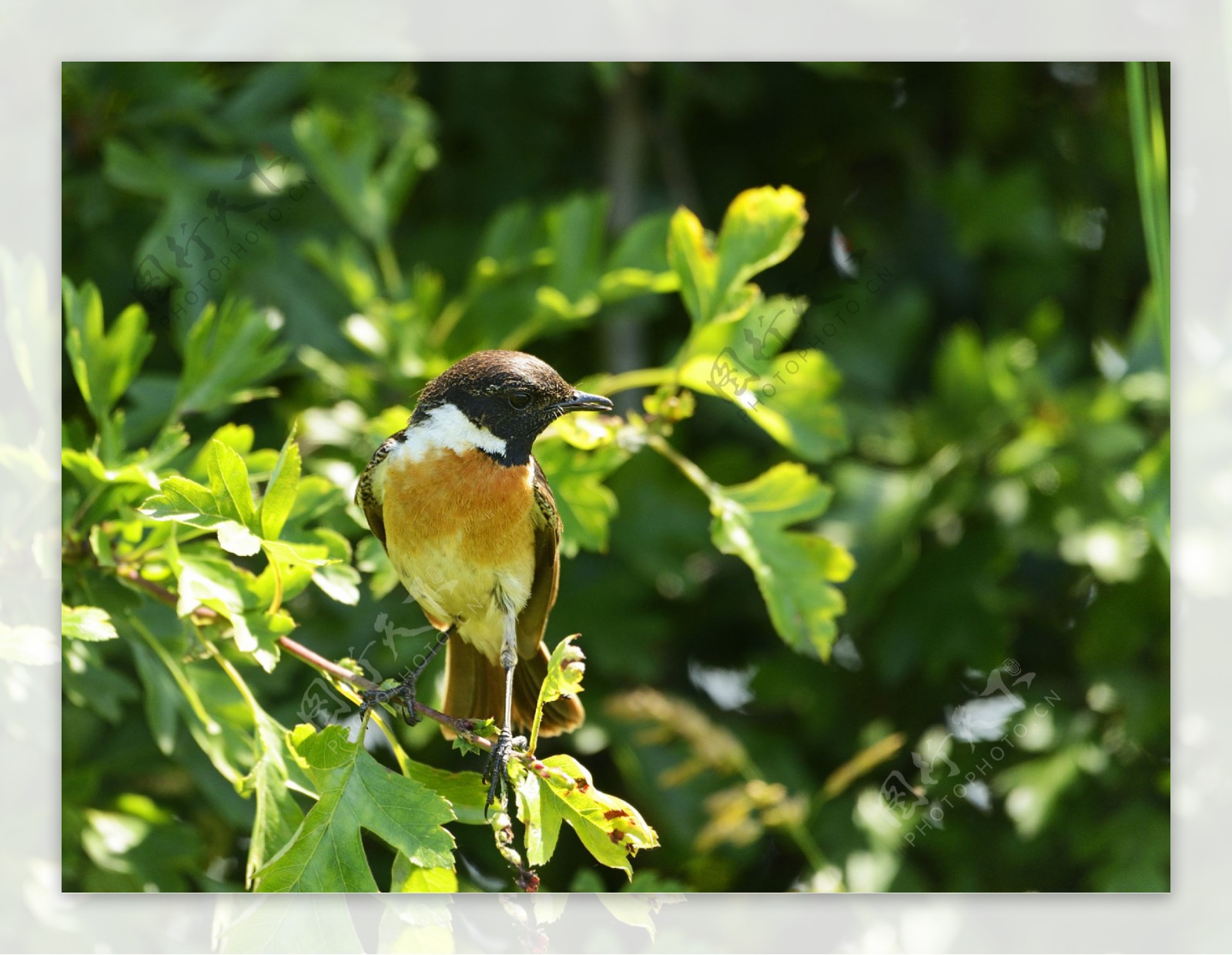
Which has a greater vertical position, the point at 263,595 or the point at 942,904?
the point at 263,595

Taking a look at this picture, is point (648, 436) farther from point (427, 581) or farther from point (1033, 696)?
point (1033, 696)

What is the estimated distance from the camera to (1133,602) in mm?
2090

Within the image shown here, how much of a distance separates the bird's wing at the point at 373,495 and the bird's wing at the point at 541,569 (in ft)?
0.52

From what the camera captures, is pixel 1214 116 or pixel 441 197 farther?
Result: pixel 441 197

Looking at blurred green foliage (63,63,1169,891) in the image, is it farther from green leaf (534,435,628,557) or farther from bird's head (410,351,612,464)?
bird's head (410,351,612,464)

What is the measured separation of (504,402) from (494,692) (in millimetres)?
343

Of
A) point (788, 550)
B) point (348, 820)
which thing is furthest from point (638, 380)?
point (348, 820)

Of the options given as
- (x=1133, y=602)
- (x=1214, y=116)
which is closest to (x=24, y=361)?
(x=1214, y=116)

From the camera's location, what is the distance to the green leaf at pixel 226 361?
1.49 m

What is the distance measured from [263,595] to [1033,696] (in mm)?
1485

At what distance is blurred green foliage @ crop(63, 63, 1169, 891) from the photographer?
4.59ft

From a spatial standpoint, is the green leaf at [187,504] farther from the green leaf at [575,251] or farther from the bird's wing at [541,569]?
the green leaf at [575,251]

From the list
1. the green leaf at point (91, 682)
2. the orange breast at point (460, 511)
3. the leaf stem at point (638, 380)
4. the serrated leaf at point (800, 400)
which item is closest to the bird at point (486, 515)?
the orange breast at point (460, 511)

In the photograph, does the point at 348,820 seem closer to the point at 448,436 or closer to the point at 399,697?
the point at 399,697
